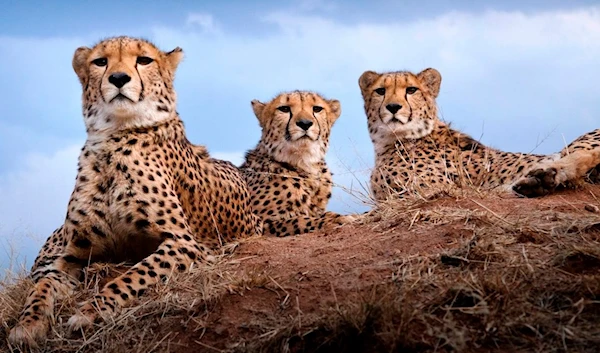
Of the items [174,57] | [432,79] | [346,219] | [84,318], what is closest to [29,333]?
[84,318]

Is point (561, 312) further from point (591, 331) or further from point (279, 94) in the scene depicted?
point (279, 94)

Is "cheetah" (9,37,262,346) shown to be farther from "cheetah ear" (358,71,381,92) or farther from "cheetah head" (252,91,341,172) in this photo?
"cheetah ear" (358,71,381,92)

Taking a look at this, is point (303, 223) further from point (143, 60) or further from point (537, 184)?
point (143, 60)

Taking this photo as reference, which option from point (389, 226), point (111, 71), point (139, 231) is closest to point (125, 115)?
point (111, 71)

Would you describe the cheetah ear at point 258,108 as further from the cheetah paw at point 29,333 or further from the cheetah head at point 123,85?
the cheetah paw at point 29,333

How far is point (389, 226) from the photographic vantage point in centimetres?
485

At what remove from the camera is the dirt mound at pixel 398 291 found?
10.5 ft

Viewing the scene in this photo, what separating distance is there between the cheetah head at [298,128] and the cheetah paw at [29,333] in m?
2.63

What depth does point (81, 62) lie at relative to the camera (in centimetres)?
515

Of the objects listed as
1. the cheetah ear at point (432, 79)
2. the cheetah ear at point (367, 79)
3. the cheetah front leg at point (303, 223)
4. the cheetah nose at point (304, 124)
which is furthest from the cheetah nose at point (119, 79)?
the cheetah ear at point (432, 79)

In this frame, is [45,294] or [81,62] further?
[81,62]

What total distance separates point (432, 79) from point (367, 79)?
1.67 feet

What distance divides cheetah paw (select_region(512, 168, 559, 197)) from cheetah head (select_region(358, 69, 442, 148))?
62.8 inches

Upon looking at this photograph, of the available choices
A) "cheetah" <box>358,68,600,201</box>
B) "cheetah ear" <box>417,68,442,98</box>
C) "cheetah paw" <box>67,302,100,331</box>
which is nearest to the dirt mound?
"cheetah paw" <box>67,302,100,331</box>
